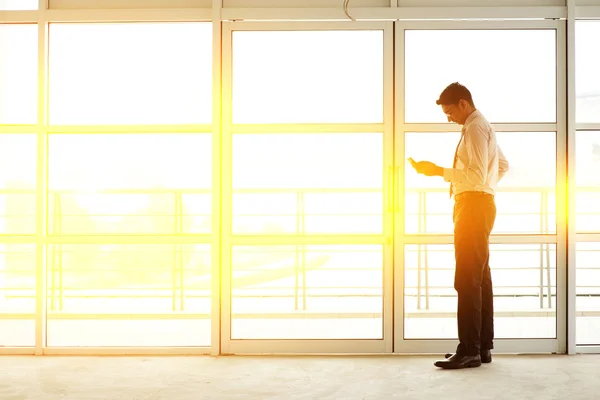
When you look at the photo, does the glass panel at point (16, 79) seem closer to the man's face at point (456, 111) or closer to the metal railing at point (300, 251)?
the metal railing at point (300, 251)

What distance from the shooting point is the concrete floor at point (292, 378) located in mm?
2334

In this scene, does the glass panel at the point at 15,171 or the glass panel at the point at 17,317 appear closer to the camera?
the glass panel at the point at 17,317

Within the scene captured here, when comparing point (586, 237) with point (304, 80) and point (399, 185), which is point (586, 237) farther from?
point (304, 80)

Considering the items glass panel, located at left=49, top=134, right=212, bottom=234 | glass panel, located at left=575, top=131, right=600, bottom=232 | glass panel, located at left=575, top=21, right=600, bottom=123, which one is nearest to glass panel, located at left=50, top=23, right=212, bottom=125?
glass panel, located at left=49, top=134, right=212, bottom=234

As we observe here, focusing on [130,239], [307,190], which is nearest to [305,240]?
[130,239]

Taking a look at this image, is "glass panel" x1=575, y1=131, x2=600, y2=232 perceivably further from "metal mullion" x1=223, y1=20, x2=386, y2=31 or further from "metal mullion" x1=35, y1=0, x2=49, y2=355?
"metal mullion" x1=35, y1=0, x2=49, y2=355

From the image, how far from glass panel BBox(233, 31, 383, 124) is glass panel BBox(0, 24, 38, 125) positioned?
241 cm

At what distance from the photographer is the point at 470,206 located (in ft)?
8.83

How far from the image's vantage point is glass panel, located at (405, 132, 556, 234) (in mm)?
3590

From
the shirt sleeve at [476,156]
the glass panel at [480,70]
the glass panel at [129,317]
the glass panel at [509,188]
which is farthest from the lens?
the glass panel at [480,70]

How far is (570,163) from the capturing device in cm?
297

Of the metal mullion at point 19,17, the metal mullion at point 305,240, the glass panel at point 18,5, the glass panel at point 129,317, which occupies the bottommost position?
the glass panel at point 129,317

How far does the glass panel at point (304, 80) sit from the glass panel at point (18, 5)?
461 centimetres

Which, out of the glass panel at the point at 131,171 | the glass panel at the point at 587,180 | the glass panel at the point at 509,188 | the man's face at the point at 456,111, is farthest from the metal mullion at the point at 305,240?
the glass panel at the point at 131,171
